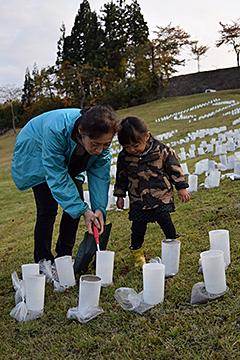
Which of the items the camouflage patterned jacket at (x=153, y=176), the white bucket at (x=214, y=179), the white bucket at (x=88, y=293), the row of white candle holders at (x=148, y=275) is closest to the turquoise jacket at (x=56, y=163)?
the camouflage patterned jacket at (x=153, y=176)

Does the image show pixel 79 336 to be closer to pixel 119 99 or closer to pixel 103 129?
pixel 103 129

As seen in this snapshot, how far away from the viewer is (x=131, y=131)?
3.01m

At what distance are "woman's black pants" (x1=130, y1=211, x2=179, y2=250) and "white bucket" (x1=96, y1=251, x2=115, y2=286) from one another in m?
0.40

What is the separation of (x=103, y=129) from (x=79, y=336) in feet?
4.35

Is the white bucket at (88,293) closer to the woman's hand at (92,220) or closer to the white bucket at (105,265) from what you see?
the white bucket at (105,265)

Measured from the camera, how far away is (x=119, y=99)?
1519 inches

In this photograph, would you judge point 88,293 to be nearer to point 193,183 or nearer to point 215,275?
point 215,275

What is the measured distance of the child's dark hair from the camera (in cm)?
301

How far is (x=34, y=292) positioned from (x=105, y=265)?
1.84 feet

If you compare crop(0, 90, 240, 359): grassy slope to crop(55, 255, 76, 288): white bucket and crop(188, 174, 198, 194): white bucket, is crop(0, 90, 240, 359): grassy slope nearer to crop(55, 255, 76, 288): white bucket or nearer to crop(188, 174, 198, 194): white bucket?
crop(55, 255, 76, 288): white bucket

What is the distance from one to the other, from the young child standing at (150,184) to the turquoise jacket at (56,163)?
0.24 m

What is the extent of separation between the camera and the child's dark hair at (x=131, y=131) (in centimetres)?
301

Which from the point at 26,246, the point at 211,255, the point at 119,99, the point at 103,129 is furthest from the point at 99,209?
the point at 119,99

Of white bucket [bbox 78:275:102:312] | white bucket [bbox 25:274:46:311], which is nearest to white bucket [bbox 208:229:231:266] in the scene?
white bucket [bbox 78:275:102:312]
